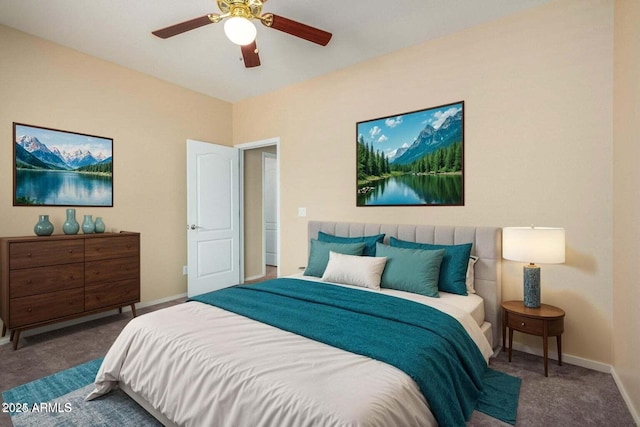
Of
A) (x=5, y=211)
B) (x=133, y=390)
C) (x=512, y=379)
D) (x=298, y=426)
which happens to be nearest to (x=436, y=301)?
(x=512, y=379)

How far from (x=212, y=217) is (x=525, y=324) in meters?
3.70

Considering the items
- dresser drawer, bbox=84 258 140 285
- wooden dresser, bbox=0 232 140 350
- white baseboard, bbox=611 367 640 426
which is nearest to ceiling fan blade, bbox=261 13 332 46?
wooden dresser, bbox=0 232 140 350

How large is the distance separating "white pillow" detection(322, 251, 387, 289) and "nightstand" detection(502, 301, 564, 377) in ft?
A: 3.25

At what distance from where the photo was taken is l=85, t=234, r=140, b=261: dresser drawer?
2980 mm

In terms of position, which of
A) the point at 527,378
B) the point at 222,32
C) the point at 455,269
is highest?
the point at 222,32

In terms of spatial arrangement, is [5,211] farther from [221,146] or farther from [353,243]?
[353,243]

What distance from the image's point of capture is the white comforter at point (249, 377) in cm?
114

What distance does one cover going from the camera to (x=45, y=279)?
2701mm

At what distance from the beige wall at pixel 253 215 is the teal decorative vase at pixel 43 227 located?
245cm

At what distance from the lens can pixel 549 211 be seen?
2445 mm

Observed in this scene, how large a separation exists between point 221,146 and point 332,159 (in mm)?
1758

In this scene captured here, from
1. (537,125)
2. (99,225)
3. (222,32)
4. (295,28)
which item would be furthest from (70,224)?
(537,125)

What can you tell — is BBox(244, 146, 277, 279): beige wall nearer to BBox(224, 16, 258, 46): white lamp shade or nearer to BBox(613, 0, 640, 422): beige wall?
BBox(224, 16, 258, 46): white lamp shade

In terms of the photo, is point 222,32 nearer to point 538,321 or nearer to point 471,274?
point 471,274
